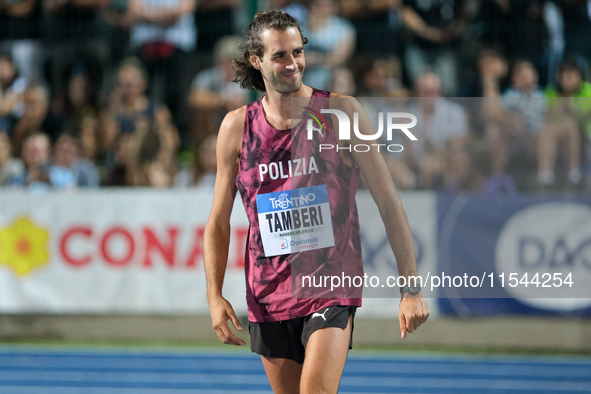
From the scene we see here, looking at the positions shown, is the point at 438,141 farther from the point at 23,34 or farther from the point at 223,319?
the point at 23,34

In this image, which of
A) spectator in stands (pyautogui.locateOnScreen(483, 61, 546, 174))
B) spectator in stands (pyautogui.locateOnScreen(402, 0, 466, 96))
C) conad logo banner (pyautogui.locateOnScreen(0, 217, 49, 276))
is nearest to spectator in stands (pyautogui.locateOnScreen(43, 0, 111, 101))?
conad logo banner (pyautogui.locateOnScreen(0, 217, 49, 276))

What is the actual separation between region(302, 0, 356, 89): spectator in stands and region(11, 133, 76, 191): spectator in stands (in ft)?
9.30

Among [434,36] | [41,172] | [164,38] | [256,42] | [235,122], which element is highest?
[164,38]

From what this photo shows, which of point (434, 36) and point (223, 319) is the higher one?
point (434, 36)

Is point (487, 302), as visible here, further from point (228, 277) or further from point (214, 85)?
point (214, 85)

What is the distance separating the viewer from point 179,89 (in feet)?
29.4

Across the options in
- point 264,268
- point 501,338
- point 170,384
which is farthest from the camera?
point 501,338

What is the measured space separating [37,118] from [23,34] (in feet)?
3.84

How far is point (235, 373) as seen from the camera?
6.81m

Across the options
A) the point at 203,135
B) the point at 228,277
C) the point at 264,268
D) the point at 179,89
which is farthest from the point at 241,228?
the point at 264,268

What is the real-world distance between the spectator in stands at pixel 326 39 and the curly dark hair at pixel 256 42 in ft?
15.4

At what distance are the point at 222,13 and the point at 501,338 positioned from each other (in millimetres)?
5131

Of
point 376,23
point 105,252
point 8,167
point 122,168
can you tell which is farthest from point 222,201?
point 376,23

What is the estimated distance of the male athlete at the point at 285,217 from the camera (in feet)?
10.1
